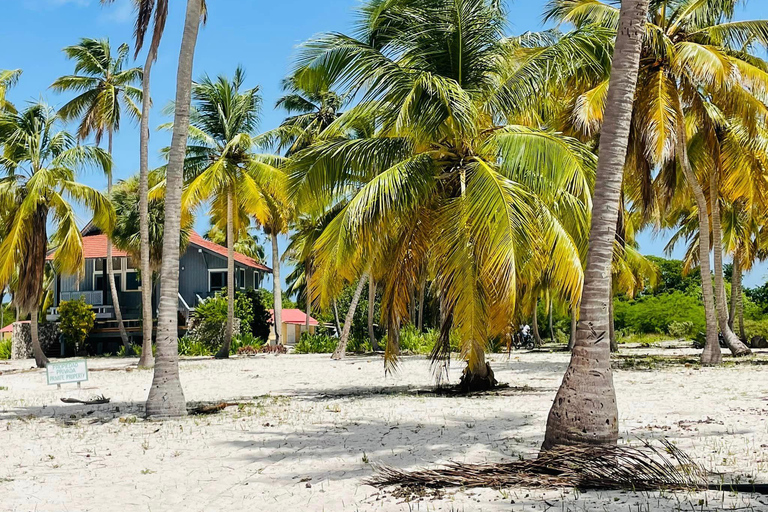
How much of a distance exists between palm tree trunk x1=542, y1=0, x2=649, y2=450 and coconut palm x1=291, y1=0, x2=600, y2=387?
386 cm

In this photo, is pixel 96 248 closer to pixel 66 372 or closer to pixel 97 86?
pixel 97 86

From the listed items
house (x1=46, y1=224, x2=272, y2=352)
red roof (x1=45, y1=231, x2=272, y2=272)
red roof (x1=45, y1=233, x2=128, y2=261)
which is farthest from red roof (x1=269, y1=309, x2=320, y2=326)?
red roof (x1=45, y1=233, x2=128, y2=261)

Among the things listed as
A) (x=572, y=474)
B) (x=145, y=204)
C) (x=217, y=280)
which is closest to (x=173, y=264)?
(x=572, y=474)

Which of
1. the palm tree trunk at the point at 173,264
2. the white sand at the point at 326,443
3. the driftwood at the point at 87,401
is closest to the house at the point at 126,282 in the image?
the white sand at the point at 326,443

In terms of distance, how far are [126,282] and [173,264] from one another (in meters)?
28.7

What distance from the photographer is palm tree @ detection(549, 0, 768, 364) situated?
1856 centimetres

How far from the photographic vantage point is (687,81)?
20266mm

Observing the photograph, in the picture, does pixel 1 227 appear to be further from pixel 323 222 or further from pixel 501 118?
pixel 501 118

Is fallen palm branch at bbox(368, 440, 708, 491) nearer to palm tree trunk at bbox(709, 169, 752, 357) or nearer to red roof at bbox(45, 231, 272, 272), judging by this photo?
palm tree trunk at bbox(709, 169, 752, 357)

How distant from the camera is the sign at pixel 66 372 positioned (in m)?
17.1

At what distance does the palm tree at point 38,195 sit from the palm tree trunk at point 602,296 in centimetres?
2102

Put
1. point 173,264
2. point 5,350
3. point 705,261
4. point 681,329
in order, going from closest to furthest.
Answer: point 173,264, point 705,261, point 5,350, point 681,329

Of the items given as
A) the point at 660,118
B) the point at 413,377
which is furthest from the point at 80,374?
the point at 660,118

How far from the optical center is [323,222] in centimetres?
3056
